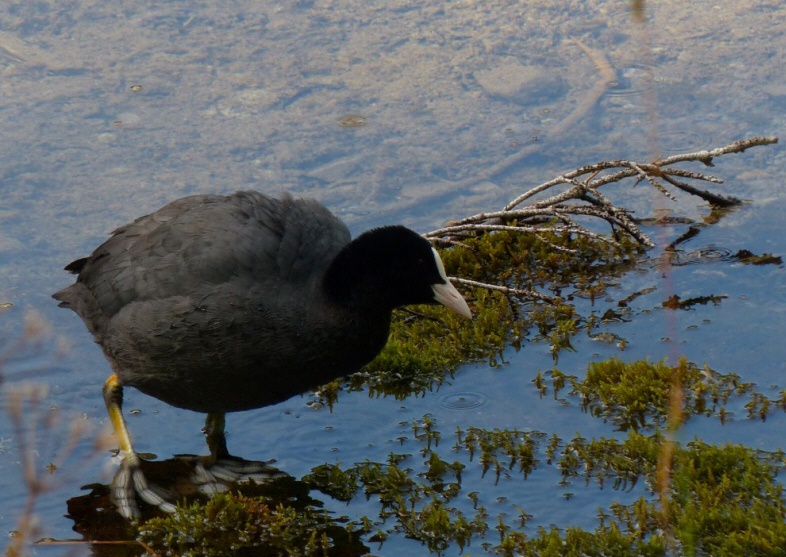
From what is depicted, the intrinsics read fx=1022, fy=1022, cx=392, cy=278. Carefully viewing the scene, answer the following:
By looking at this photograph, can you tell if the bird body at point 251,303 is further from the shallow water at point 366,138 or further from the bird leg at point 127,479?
the shallow water at point 366,138

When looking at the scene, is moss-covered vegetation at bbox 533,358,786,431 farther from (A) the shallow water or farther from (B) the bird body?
(B) the bird body

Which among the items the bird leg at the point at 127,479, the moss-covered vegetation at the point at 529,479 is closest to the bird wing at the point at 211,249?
the bird leg at the point at 127,479

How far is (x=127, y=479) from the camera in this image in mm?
5320

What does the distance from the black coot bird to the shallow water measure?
0.84 meters

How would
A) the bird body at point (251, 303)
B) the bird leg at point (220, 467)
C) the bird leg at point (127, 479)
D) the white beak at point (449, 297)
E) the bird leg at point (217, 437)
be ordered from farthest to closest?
1. the bird leg at point (217, 437)
2. the bird leg at point (220, 467)
3. the bird leg at point (127, 479)
4. the white beak at point (449, 297)
5. the bird body at point (251, 303)

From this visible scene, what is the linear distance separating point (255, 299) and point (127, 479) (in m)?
1.36

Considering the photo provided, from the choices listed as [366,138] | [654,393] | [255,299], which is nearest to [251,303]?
[255,299]

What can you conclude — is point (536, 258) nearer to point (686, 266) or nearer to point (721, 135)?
point (686, 266)

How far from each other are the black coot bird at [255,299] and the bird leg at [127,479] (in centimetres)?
2

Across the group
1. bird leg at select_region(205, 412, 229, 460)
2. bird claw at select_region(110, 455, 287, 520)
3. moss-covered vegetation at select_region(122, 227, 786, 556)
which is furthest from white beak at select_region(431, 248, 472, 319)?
bird leg at select_region(205, 412, 229, 460)

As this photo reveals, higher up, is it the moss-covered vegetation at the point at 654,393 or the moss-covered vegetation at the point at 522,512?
the moss-covered vegetation at the point at 654,393

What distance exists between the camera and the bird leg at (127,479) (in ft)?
17.2

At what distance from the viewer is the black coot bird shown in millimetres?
4730

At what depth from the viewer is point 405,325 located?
673cm
